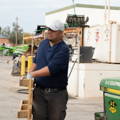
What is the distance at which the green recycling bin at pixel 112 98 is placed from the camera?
17.7ft

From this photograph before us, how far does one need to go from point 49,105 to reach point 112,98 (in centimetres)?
94

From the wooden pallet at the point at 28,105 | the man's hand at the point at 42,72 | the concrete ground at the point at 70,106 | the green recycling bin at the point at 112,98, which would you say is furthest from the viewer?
the concrete ground at the point at 70,106

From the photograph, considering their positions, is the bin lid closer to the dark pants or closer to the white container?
the dark pants

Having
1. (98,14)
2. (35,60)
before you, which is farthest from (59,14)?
(35,60)

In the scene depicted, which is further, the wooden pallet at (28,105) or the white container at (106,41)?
the white container at (106,41)

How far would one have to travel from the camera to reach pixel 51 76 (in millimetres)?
5910

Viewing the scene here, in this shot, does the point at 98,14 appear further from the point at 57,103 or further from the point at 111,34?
the point at 57,103

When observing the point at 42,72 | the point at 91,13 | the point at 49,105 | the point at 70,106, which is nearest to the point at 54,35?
the point at 42,72

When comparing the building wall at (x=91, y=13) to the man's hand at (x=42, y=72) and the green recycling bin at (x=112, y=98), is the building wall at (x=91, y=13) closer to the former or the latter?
the man's hand at (x=42, y=72)

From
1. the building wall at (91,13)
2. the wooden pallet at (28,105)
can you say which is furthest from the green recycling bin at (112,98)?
the building wall at (91,13)

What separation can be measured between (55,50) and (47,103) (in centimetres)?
70

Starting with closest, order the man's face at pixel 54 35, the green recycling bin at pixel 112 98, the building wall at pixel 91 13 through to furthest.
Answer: the green recycling bin at pixel 112 98, the man's face at pixel 54 35, the building wall at pixel 91 13

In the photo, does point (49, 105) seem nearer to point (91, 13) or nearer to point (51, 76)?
point (51, 76)

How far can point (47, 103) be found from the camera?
6.09 metres
